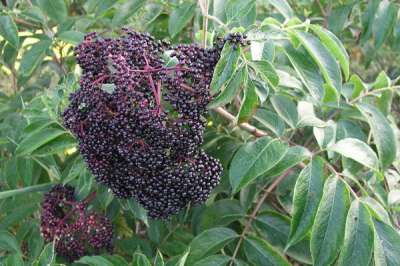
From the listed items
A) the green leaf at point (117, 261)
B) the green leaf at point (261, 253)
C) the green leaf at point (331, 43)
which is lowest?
the green leaf at point (117, 261)

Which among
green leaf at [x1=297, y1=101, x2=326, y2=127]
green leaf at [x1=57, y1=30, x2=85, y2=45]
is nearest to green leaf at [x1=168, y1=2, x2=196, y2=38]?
green leaf at [x1=57, y1=30, x2=85, y2=45]

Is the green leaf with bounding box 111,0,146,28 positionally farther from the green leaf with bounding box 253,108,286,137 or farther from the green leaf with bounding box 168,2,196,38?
the green leaf with bounding box 253,108,286,137

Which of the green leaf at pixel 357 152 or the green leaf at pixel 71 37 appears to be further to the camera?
the green leaf at pixel 71 37

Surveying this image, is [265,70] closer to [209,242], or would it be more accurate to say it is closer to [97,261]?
[209,242]

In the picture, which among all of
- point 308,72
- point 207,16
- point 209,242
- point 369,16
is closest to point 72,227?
point 209,242

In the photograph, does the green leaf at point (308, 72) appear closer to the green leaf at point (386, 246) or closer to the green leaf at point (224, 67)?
the green leaf at point (224, 67)

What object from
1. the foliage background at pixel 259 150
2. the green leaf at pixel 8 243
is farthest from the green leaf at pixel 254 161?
the green leaf at pixel 8 243

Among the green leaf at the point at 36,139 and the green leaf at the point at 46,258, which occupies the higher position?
the green leaf at the point at 36,139
